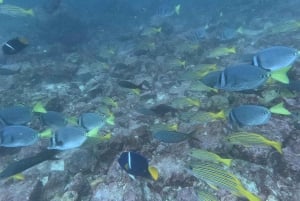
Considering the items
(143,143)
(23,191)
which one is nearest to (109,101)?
(143,143)

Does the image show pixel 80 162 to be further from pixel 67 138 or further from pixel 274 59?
pixel 274 59

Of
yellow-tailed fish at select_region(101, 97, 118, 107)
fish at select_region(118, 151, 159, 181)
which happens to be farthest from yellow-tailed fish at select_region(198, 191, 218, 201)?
yellow-tailed fish at select_region(101, 97, 118, 107)

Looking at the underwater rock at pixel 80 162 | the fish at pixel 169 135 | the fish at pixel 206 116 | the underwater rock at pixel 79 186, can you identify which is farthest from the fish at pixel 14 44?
the fish at pixel 206 116

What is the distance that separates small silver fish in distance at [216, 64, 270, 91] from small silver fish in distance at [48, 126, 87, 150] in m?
2.37

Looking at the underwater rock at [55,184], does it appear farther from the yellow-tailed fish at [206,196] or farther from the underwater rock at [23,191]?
the yellow-tailed fish at [206,196]

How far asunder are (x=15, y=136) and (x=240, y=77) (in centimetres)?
379

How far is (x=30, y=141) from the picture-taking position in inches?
208

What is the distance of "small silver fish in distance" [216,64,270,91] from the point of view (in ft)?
16.0

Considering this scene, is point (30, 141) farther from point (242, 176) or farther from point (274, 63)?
point (274, 63)

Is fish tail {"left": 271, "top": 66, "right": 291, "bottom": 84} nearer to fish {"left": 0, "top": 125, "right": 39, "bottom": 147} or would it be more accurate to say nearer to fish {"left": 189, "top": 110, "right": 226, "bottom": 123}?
fish {"left": 189, "top": 110, "right": 226, "bottom": 123}

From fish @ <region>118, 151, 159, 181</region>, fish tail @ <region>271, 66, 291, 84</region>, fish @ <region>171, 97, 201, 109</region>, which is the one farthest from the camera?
fish @ <region>171, 97, 201, 109</region>

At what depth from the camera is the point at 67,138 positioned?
4965mm

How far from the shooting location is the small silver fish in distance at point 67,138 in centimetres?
494

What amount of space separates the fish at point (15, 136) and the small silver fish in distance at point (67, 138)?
0.51 meters
